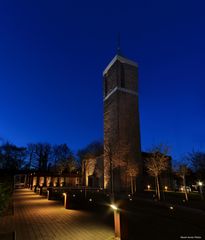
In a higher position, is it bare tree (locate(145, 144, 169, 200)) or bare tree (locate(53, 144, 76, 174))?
bare tree (locate(53, 144, 76, 174))

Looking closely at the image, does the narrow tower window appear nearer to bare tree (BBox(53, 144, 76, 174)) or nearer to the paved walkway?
bare tree (BBox(53, 144, 76, 174))

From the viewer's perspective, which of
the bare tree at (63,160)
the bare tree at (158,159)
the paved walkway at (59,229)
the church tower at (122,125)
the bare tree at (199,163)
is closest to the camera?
the paved walkway at (59,229)

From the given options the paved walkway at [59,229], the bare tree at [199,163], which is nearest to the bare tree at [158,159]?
the bare tree at [199,163]

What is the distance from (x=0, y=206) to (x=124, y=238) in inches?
156

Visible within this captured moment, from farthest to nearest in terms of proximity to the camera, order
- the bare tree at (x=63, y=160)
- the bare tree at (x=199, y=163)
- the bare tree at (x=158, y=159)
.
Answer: the bare tree at (x=63, y=160)
the bare tree at (x=199, y=163)
the bare tree at (x=158, y=159)

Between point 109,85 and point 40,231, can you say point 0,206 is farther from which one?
point 109,85

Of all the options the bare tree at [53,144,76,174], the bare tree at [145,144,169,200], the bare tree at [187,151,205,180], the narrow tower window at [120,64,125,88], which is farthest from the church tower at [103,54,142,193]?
the bare tree at [53,144,76,174]

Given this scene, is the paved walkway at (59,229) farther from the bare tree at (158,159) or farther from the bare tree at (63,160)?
the bare tree at (63,160)

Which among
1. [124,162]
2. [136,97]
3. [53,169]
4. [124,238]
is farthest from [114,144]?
[124,238]

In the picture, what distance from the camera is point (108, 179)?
125ft

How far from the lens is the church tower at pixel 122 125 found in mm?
34656

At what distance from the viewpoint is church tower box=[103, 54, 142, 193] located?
3466cm

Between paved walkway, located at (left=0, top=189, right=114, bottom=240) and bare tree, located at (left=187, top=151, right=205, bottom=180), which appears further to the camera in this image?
bare tree, located at (left=187, top=151, right=205, bottom=180)

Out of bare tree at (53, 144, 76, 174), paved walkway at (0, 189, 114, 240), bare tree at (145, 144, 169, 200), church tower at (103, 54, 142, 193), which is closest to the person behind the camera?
paved walkway at (0, 189, 114, 240)
